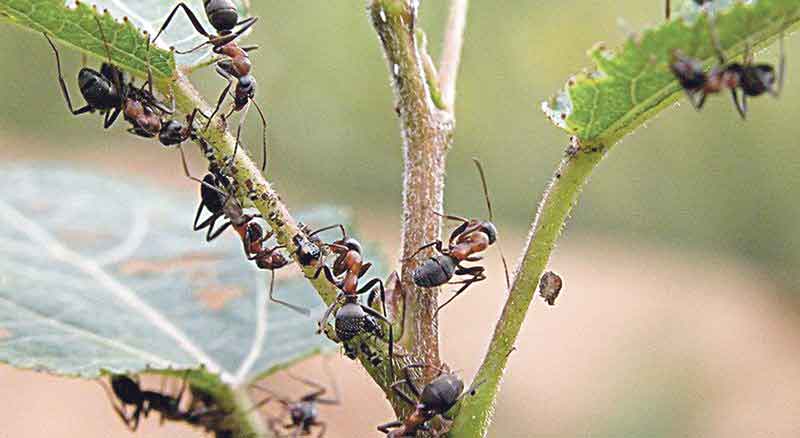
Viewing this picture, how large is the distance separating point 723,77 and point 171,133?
727mm

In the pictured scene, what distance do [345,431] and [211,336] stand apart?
4.91 m

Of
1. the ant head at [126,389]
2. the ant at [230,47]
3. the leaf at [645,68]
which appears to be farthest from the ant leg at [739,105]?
the ant head at [126,389]

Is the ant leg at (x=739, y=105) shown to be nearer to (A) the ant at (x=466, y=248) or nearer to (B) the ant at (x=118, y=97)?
(A) the ant at (x=466, y=248)

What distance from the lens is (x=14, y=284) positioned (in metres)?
1.53

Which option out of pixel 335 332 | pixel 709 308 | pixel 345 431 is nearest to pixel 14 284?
pixel 335 332

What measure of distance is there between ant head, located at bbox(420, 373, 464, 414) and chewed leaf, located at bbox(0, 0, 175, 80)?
1.56 ft

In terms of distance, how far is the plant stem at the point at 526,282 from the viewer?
954 mm

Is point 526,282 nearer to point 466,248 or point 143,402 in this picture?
point 466,248

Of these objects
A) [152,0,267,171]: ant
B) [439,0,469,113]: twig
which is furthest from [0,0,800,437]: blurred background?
[439,0,469,113]: twig

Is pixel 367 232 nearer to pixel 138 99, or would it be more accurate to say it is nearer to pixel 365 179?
pixel 365 179

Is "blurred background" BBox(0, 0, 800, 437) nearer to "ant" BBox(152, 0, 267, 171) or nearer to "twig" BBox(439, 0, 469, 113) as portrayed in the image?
"ant" BBox(152, 0, 267, 171)

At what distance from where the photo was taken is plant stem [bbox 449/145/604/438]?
0.95 meters

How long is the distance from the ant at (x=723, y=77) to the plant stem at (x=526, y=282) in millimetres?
128

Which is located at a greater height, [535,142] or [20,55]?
[20,55]
